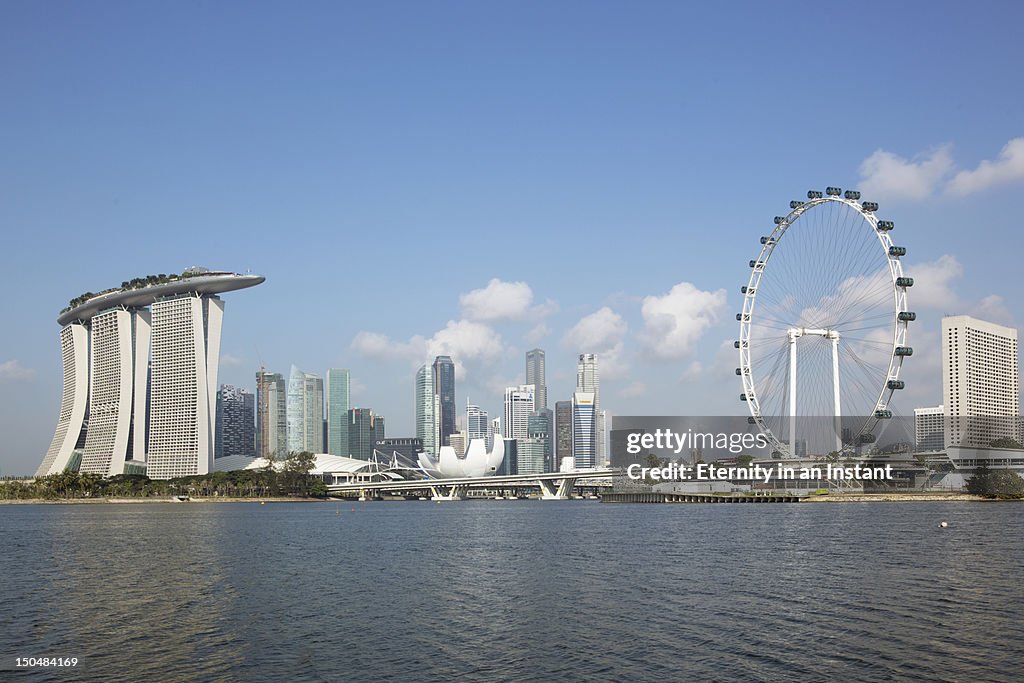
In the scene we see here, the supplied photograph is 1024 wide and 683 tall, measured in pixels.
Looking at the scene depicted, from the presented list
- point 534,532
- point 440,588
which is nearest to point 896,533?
point 534,532

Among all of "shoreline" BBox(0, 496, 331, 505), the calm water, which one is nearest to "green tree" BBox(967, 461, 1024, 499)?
the calm water

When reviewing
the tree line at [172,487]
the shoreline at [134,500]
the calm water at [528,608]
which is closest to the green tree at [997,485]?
the calm water at [528,608]

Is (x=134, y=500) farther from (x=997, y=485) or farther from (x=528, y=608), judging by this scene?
(x=528, y=608)

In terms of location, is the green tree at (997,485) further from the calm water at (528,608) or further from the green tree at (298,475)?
the green tree at (298,475)

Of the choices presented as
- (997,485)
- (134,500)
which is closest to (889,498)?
(997,485)

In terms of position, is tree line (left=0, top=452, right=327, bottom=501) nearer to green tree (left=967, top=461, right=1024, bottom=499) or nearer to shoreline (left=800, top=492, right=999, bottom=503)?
shoreline (left=800, top=492, right=999, bottom=503)

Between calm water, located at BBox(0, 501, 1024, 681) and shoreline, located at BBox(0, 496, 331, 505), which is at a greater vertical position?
calm water, located at BBox(0, 501, 1024, 681)

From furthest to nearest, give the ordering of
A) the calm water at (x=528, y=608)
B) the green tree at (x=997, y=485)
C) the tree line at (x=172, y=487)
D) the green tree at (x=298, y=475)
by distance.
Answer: the green tree at (x=298, y=475) → the tree line at (x=172, y=487) → the green tree at (x=997, y=485) → the calm water at (x=528, y=608)

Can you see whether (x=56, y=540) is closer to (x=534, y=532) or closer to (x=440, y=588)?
(x=534, y=532)
